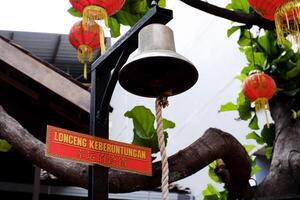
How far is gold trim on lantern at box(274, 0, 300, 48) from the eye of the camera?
3651mm

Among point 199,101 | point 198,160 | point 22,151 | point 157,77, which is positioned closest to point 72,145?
point 157,77

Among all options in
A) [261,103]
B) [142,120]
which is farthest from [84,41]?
[261,103]

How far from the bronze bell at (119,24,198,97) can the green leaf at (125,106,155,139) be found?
36.6 inches

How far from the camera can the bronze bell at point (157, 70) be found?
3016 mm

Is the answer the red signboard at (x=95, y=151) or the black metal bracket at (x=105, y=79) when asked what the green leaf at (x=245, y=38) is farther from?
the red signboard at (x=95, y=151)

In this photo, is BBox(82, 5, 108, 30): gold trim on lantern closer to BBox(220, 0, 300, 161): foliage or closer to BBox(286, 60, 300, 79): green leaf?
BBox(220, 0, 300, 161): foliage

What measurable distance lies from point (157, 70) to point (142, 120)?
1050 millimetres

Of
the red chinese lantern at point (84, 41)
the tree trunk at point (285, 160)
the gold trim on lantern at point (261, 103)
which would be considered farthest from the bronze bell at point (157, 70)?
the gold trim on lantern at point (261, 103)

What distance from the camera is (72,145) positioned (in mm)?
3008

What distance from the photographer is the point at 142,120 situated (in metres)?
4.20

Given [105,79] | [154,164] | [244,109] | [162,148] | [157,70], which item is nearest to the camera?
[162,148]

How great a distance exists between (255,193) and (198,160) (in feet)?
2.58

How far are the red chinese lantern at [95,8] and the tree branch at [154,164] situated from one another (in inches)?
38.5

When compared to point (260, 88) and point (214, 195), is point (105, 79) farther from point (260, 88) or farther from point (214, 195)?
point (214, 195)
